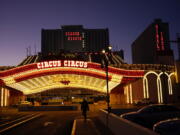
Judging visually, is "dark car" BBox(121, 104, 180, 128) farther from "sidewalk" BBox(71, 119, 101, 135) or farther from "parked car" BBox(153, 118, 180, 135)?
"parked car" BBox(153, 118, 180, 135)

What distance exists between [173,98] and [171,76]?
4854 mm

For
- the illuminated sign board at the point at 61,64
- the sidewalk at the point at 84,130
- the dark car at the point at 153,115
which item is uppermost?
the illuminated sign board at the point at 61,64

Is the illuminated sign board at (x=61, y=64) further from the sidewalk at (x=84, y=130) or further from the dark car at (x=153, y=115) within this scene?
the dark car at (x=153, y=115)

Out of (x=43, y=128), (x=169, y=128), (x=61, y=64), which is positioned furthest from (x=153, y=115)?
(x=61, y=64)

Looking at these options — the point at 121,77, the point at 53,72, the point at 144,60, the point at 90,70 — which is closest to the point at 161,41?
the point at 121,77

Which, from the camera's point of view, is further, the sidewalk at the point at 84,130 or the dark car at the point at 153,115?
the dark car at the point at 153,115

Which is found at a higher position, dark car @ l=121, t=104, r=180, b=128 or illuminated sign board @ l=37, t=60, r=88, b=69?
illuminated sign board @ l=37, t=60, r=88, b=69

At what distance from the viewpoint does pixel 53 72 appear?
48312mm

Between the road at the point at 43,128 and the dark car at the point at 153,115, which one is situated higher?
the dark car at the point at 153,115

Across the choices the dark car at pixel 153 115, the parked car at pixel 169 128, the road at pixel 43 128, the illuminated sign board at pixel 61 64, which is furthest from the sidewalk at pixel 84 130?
the illuminated sign board at pixel 61 64

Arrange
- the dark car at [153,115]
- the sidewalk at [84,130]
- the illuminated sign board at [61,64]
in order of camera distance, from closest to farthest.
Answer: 1. the sidewalk at [84,130]
2. the dark car at [153,115]
3. the illuminated sign board at [61,64]

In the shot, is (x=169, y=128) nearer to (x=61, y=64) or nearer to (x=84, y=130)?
(x=84, y=130)

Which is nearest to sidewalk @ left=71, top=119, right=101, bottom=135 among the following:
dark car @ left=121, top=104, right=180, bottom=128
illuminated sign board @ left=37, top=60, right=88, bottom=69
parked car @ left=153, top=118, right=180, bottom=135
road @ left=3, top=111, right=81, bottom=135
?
road @ left=3, top=111, right=81, bottom=135

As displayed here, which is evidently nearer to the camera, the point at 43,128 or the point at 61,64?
the point at 43,128
